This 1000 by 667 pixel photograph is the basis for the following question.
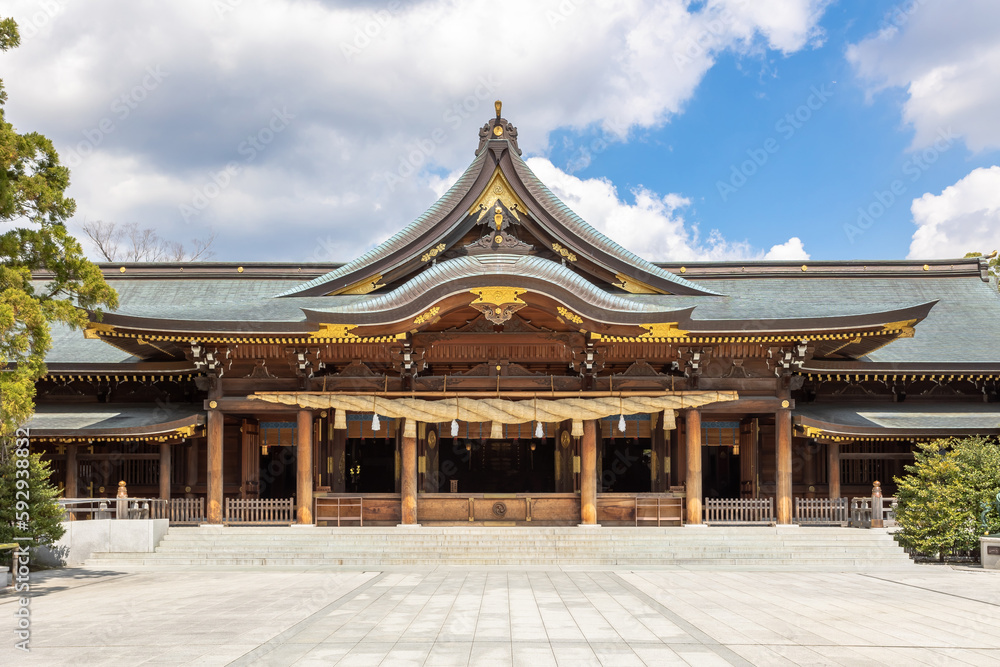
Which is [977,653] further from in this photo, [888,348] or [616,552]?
[888,348]

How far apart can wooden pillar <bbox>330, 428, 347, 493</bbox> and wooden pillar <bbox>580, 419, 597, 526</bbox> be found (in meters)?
6.47

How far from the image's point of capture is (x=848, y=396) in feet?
68.1

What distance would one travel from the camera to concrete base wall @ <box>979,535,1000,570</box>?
15.3 metres

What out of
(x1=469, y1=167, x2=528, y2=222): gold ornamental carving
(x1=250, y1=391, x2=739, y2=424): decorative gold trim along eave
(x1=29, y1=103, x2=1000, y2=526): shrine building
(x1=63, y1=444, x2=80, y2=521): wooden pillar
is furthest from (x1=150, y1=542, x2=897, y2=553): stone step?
(x1=469, y1=167, x2=528, y2=222): gold ornamental carving

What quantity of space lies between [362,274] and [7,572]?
9.77m

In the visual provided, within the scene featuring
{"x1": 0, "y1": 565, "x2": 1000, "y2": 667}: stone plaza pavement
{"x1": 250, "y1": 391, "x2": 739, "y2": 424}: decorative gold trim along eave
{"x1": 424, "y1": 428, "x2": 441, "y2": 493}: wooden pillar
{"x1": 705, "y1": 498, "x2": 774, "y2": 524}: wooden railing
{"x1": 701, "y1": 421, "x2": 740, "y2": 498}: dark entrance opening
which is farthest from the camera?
{"x1": 701, "y1": 421, "x2": 740, "y2": 498}: dark entrance opening

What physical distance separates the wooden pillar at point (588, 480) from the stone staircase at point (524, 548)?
0.56 metres

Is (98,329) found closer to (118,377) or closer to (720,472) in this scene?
(118,377)

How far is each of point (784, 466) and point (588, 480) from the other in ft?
15.3

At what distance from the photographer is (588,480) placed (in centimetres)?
1820

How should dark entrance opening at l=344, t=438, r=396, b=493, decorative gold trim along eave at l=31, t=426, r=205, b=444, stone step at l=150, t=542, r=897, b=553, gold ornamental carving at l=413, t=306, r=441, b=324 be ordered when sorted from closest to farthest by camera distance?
stone step at l=150, t=542, r=897, b=553 < gold ornamental carving at l=413, t=306, r=441, b=324 < decorative gold trim along eave at l=31, t=426, r=205, b=444 < dark entrance opening at l=344, t=438, r=396, b=493

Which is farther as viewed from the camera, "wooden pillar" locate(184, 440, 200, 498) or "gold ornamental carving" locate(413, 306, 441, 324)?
"wooden pillar" locate(184, 440, 200, 498)

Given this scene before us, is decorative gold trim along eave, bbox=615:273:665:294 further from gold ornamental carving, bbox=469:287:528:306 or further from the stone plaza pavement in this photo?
the stone plaza pavement

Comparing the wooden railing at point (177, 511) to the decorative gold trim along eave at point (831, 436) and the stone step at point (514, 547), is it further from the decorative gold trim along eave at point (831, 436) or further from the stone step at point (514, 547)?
the decorative gold trim along eave at point (831, 436)
